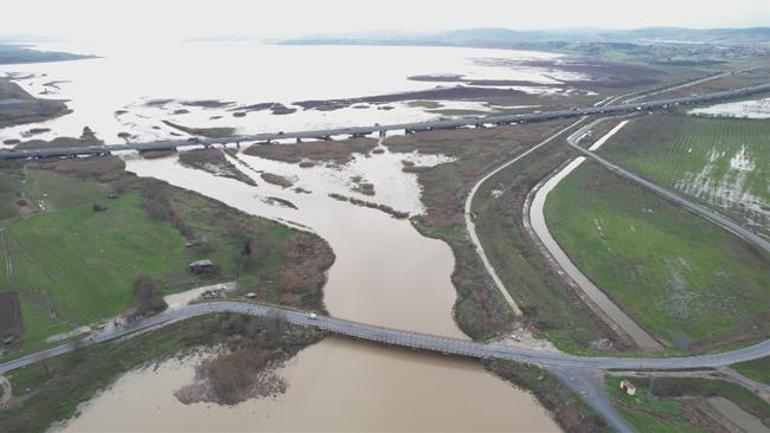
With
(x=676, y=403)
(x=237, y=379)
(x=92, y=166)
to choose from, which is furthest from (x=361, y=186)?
(x=676, y=403)

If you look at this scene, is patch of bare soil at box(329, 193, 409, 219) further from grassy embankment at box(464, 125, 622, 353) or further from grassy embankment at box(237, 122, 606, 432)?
grassy embankment at box(464, 125, 622, 353)

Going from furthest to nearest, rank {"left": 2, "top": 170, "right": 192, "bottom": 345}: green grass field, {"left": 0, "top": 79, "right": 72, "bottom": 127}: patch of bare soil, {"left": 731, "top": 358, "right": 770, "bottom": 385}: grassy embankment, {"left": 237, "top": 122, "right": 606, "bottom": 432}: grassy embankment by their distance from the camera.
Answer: {"left": 0, "top": 79, "right": 72, "bottom": 127}: patch of bare soil, {"left": 2, "top": 170, "right": 192, "bottom": 345}: green grass field, {"left": 237, "top": 122, "right": 606, "bottom": 432}: grassy embankment, {"left": 731, "top": 358, "right": 770, "bottom": 385}: grassy embankment

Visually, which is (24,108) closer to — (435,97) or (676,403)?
(435,97)

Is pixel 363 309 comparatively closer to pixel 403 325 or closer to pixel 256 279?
pixel 403 325

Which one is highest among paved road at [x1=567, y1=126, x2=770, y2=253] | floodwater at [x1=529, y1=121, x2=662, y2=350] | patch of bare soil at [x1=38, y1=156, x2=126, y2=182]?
paved road at [x1=567, y1=126, x2=770, y2=253]

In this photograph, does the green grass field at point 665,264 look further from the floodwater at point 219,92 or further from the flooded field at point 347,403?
the floodwater at point 219,92

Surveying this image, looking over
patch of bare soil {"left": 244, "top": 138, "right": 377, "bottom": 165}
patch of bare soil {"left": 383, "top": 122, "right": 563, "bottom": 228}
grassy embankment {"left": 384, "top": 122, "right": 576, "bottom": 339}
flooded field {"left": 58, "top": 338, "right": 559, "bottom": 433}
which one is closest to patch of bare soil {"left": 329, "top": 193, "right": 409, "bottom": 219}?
grassy embankment {"left": 384, "top": 122, "right": 576, "bottom": 339}

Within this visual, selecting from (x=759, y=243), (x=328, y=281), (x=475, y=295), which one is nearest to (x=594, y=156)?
(x=759, y=243)

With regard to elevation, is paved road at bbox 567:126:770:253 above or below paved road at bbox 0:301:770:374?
above
